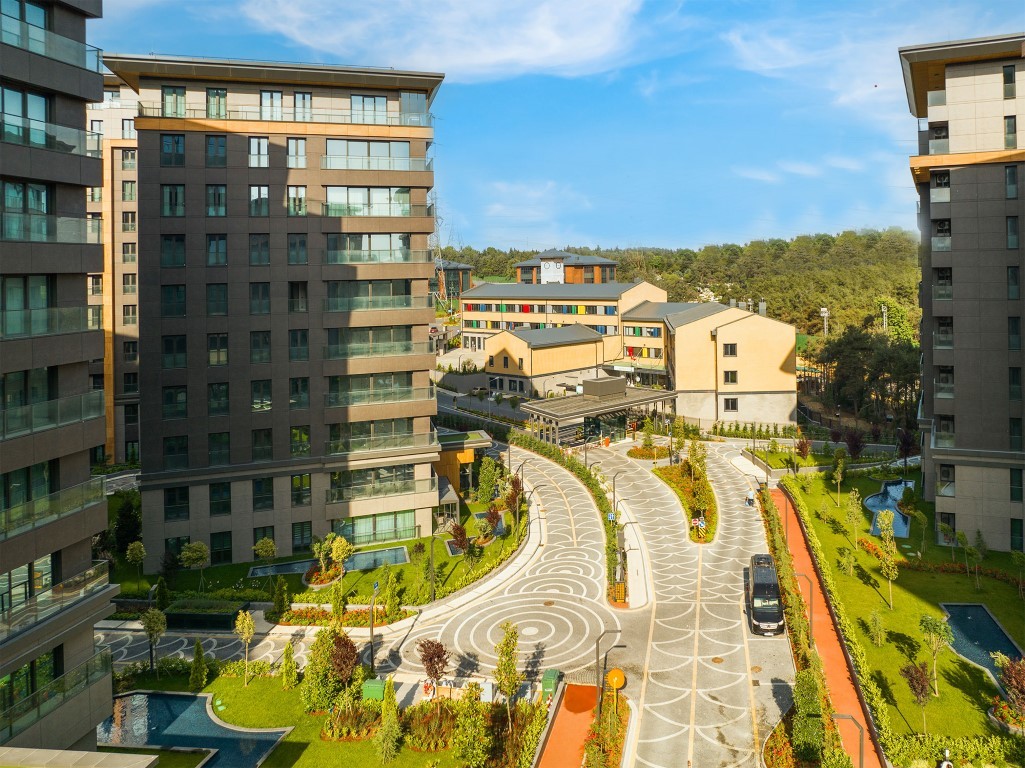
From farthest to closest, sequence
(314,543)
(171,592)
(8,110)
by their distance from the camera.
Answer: (314,543)
(171,592)
(8,110)

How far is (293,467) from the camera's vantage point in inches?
1758

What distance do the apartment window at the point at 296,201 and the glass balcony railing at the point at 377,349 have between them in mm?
8039

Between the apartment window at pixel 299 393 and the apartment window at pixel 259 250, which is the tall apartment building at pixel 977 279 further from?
the apartment window at pixel 259 250

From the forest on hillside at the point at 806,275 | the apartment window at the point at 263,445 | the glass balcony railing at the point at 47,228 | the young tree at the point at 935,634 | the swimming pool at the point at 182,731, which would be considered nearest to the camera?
the glass balcony railing at the point at 47,228

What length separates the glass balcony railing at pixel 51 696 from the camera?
20.4 meters

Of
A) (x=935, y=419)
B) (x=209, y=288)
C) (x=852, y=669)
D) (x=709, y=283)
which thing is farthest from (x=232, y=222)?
(x=709, y=283)

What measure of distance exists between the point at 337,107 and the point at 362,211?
20.3ft

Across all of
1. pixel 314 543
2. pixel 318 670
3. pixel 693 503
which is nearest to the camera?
pixel 318 670

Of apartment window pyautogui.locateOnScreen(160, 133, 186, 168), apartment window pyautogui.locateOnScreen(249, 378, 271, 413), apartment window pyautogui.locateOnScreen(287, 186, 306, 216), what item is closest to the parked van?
apartment window pyautogui.locateOnScreen(249, 378, 271, 413)

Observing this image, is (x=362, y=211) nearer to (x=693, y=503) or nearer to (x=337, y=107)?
(x=337, y=107)

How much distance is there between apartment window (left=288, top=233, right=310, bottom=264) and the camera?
4409cm

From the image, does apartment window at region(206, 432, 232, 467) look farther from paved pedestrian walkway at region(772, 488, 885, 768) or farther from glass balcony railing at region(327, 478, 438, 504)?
paved pedestrian walkway at region(772, 488, 885, 768)

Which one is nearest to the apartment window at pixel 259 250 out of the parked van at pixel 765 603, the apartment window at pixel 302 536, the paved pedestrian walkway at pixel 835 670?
the apartment window at pixel 302 536

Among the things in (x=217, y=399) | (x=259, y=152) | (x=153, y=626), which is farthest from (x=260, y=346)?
(x=153, y=626)
